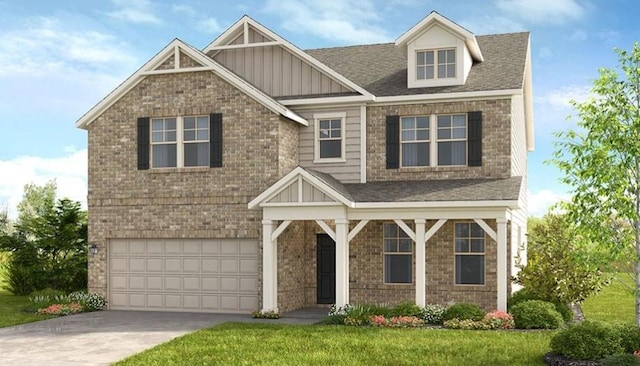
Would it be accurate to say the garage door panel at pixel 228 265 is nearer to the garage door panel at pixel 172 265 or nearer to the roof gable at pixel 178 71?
the garage door panel at pixel 172 265

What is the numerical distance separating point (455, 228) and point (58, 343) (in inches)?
429

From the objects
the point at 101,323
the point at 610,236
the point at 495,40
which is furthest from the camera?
the point at 495,40

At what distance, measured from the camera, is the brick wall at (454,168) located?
69.3 ft

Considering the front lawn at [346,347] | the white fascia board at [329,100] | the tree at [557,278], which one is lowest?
the front lawn at [346,347]

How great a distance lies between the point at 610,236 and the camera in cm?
1361

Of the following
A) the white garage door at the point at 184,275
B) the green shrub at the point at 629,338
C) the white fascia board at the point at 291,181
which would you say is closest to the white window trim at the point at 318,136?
the white fascia board at the point at 291,181

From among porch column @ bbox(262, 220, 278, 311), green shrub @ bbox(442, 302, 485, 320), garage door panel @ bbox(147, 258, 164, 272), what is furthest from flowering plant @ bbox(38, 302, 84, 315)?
green shrub @ bbox(442, 302, 485, 320)

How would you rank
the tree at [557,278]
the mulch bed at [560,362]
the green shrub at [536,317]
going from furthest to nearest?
the tree at [557,278]
the green shrub at [536,317]
the mulch bed at [560,362]

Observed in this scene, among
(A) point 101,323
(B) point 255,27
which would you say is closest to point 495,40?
(B) point 255,27

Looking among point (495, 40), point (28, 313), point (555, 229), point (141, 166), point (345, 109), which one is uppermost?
point (495, 40)

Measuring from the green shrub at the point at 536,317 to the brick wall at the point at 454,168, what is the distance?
14.5 feet

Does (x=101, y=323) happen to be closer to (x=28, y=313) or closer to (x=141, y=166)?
(x=28, y=313)

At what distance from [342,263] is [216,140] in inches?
205

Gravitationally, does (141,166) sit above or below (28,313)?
above
